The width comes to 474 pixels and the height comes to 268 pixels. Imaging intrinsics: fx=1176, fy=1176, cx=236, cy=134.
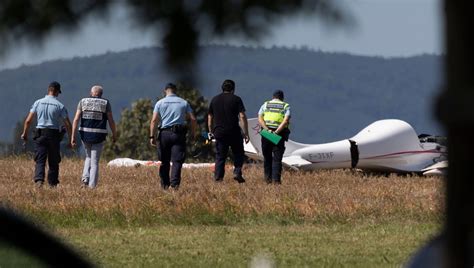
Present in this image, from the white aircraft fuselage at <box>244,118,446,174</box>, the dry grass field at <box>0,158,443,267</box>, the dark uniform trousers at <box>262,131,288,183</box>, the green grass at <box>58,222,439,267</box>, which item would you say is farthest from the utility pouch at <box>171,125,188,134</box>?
the white aircraft fuselage at <box>244,118,446,174</box>

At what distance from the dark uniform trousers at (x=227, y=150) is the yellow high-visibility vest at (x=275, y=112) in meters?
0.69

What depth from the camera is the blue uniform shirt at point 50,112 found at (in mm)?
18438

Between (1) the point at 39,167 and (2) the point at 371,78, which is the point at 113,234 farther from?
(2) the point at 371,78

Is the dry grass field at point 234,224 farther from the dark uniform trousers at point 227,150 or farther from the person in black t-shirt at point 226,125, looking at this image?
the dark uniform trousers at point 227,150

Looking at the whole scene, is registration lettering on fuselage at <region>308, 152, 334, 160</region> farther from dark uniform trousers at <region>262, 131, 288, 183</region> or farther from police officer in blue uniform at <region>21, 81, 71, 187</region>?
police officer in blue uniform at <region>21, 81, 71, 187</region>

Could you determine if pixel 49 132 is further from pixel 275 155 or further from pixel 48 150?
pixel 275 155

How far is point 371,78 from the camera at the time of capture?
10.5ft

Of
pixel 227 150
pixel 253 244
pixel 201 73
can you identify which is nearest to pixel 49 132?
pixel 227 150

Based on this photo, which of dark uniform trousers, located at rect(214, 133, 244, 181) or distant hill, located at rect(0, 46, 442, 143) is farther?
dark uniform trousers, located at rect(214, 133, 244, 181)

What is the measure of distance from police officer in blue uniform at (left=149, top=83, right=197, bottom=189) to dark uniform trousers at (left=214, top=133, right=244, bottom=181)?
198 cm

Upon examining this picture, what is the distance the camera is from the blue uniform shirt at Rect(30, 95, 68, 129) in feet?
60.5

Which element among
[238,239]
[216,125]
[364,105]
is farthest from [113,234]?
[216,125]

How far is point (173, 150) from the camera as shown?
62.0 feet

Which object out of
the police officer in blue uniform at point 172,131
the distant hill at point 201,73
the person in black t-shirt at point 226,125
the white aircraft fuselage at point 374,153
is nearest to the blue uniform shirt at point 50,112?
the police officer in blue uniform at point 172,131
